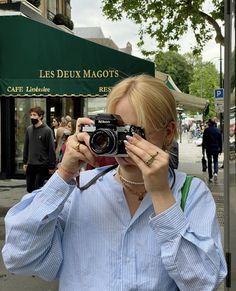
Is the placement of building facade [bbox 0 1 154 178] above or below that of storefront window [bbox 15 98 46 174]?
above

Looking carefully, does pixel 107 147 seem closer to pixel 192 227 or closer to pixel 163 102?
pixel 163 102

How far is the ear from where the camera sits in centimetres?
169

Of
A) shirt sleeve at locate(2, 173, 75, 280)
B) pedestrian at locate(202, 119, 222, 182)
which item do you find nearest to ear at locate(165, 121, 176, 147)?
shirt sleeve at locate(2, 173, 75, 280)

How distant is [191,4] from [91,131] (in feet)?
48.3

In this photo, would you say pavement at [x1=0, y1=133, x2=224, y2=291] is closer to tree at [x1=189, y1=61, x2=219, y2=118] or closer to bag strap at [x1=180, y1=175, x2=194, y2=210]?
bag strap at [x1=180, y1=175, x2=194, y2=210]

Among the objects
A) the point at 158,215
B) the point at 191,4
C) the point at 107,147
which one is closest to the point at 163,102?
the point at 107,147

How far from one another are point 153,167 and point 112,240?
1.01ft

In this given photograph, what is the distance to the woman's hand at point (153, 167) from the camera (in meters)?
1.49

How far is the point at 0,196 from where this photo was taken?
36.3 feet

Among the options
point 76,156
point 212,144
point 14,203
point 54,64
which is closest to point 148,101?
point 76,156

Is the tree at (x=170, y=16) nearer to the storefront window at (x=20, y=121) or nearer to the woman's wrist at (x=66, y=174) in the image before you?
the storefront window at (x=20, y=121)

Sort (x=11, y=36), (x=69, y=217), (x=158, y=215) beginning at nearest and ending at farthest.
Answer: (x=158, y=215) → (x=69, y=217) → (x=11, y=36)

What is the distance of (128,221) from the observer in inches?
65.6

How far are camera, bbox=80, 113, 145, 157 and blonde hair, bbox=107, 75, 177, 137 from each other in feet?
0.20
